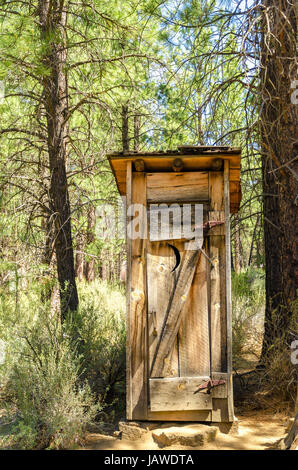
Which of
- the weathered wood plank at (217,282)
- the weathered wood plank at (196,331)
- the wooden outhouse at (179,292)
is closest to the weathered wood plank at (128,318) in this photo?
the wooden outhouse at (179,292)

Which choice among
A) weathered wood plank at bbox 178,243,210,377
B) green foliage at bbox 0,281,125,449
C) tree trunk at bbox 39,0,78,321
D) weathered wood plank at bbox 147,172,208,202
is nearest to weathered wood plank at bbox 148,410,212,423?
weathered wood plank at bbox 178,243,210,377

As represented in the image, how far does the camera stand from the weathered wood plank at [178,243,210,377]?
4668mm

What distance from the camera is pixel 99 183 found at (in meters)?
13.1

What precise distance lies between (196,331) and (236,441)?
1106 millimetres

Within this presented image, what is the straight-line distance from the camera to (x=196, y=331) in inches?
185

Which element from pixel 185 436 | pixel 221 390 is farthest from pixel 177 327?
pixel 185 436

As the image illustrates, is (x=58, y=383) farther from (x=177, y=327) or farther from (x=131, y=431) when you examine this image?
(x=177, y=327)

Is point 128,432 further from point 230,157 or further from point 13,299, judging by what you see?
point 13,299

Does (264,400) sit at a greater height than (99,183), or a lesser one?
lesser

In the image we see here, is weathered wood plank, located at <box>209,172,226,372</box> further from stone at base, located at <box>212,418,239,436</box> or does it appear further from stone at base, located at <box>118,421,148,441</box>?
stone at base, located at <box>118,421,148,441</box>

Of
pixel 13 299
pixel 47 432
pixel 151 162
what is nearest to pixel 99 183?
pixel 13 299

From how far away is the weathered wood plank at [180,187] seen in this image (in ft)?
15.9

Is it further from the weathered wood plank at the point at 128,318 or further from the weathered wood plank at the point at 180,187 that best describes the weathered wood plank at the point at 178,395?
the weathered wood plank at the point at 180,187

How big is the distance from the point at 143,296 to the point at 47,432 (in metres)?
1.64
